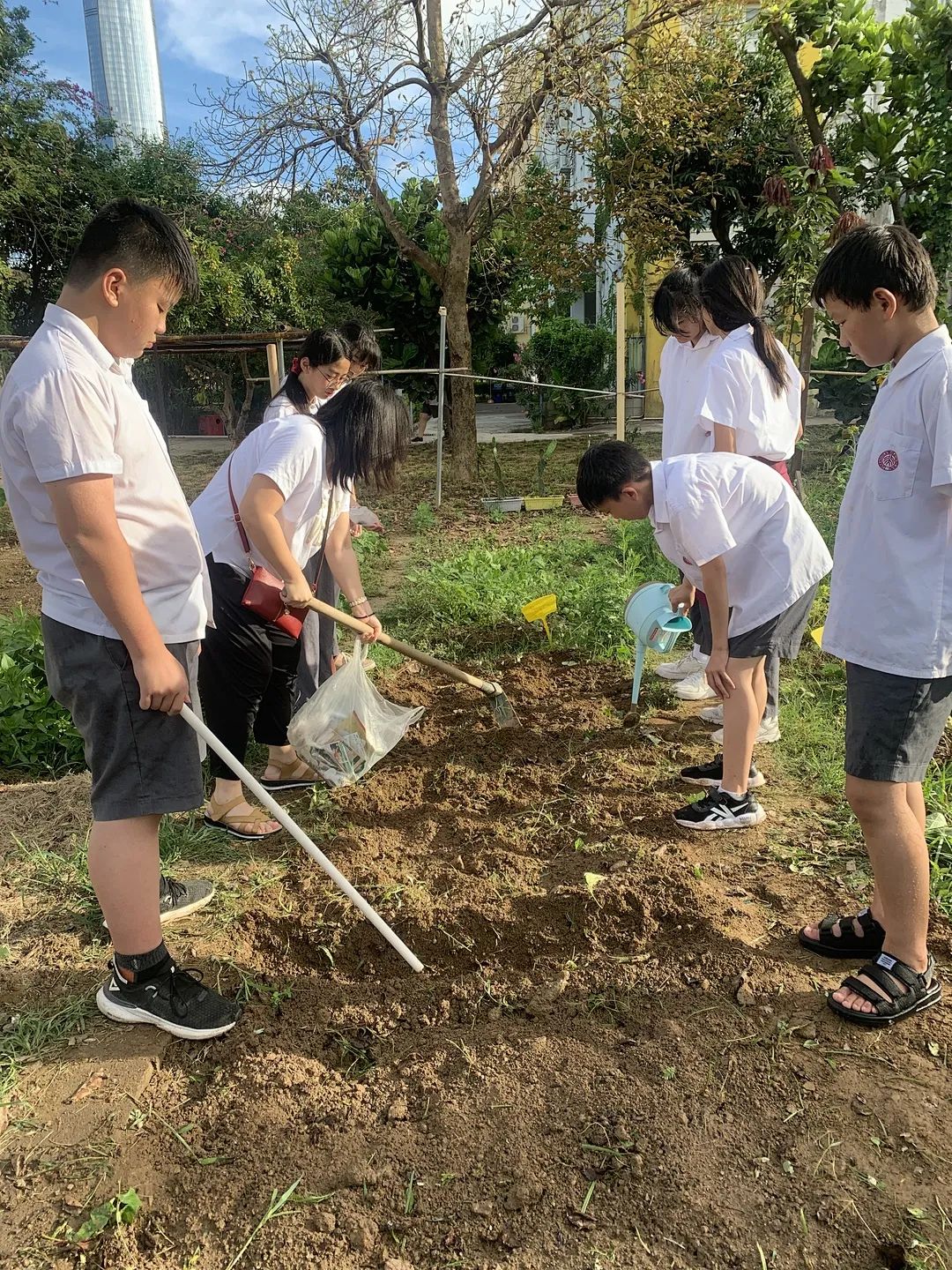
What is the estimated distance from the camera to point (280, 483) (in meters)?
2.54

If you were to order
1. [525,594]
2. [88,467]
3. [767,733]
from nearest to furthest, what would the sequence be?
[88,467] → [767,733] → [525,594]

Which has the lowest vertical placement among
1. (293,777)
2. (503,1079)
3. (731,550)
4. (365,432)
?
(503,1079)

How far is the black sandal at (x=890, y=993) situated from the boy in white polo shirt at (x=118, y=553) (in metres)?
1.39

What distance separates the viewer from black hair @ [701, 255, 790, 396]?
9.63ft

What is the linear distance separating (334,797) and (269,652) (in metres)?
0.57

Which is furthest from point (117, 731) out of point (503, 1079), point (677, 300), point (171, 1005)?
point (677, 300)

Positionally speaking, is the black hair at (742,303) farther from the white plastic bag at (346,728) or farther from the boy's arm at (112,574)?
the boy's arm at (112,574)

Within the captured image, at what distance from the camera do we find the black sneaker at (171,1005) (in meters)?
1.94

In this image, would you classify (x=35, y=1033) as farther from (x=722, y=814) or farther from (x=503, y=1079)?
(x=722, y=814)

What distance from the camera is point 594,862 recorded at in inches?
101

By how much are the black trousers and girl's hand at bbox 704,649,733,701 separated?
52.7 inches

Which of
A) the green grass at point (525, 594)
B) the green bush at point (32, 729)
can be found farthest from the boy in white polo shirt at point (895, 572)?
the green bush at point (32, 729)

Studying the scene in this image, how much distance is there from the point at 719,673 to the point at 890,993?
93 centimetres

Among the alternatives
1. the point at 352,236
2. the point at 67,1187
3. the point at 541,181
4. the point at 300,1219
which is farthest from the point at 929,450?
the point at 352,236
